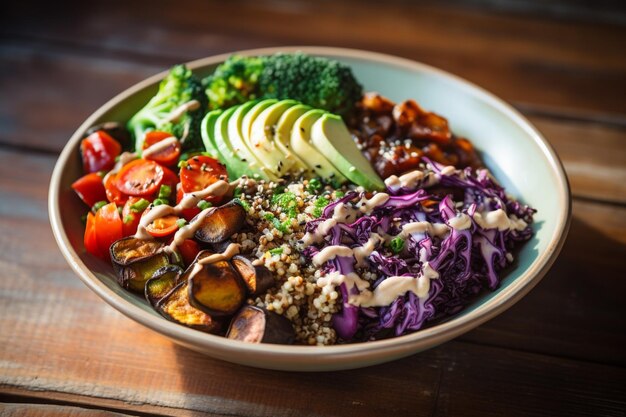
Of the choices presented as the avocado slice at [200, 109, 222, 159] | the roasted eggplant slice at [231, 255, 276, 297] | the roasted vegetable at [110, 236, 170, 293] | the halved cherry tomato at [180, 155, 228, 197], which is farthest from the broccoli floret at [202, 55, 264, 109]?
the roasted eggplant slice at [231, 255, 276, 297]

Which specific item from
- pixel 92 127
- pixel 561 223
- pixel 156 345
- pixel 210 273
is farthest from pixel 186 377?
pixel 561 223

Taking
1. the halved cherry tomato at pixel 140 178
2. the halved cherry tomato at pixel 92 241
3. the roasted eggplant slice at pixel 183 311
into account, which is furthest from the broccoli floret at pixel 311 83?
the roasted eggplant slice at pixel 183 311

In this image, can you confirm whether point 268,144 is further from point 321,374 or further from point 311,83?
point 321,374

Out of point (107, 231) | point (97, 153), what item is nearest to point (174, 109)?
point (97, 153)

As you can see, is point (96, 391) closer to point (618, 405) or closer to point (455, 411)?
point (455, 411)

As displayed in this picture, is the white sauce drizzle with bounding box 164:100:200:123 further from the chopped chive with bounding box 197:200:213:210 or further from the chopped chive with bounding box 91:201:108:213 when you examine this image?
the chopped chive with bounding box 197:200:213:210

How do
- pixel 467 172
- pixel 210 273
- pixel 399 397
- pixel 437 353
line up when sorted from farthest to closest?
pixel 467 172 → pixel 437 353 → pixel 399 397 → pixel 210 273

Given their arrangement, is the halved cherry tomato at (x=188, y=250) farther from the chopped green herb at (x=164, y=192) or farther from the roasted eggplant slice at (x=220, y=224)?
the chopped green herb at (x=164, y=192)
